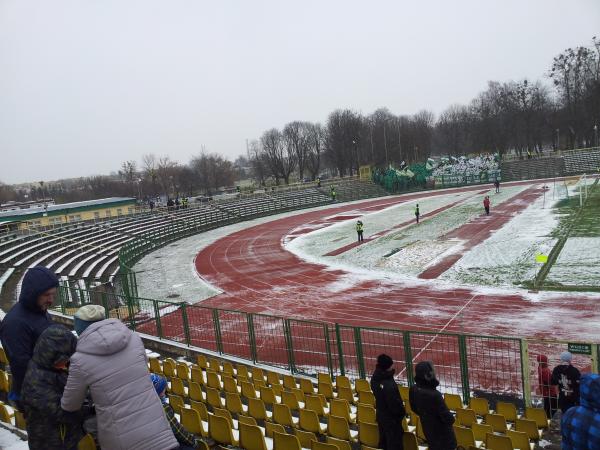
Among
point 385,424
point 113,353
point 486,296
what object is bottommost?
point 486,296

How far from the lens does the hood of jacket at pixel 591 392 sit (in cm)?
366

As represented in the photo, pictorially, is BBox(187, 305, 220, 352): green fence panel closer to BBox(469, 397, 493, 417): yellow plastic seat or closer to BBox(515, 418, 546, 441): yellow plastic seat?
BBox(469, 397, 493, 417): yellow plastic seat

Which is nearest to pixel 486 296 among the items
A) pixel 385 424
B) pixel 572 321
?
pixel 572 321

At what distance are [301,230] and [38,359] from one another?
42.0m

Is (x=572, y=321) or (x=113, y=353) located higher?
(x=113, y=353)

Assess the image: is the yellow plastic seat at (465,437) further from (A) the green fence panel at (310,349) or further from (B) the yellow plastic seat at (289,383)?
(A) the green fence panel at (310,349)

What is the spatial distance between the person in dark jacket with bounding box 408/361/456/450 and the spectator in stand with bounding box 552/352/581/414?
3320 millimetres

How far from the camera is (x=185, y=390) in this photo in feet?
30.3

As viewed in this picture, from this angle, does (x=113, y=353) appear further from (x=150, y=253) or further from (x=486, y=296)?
(x=150, y=253)

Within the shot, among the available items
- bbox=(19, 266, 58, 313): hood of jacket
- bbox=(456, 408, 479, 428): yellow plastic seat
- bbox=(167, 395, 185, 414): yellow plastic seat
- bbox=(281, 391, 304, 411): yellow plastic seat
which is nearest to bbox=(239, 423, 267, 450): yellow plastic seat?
bbox=(167, 395, 185, 414): yellow plastic seat

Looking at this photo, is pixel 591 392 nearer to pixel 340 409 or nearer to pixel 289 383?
pixel 340 409

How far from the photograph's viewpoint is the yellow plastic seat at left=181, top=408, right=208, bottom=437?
6.70 meters

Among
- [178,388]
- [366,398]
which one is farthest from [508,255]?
[178,388]

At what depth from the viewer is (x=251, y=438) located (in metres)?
6.12
